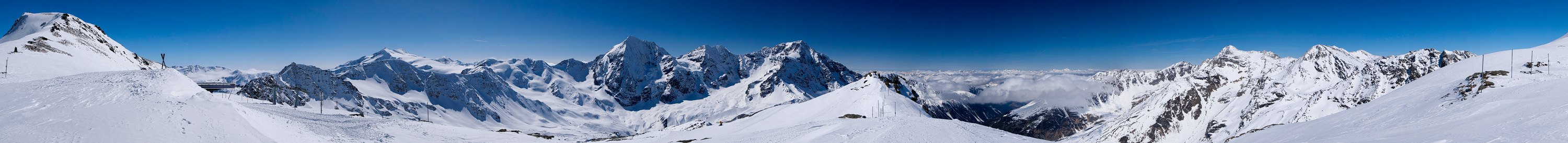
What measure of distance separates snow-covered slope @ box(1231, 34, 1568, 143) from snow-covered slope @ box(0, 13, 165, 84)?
6660 cm

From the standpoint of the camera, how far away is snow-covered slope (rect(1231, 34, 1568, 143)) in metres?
→ 17.4

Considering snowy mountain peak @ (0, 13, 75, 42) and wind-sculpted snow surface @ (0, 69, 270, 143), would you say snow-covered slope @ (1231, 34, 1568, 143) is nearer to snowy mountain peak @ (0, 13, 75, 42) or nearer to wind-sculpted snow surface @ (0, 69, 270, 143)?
wind-sculpted snow surface @ (0, 69, 270, 143)

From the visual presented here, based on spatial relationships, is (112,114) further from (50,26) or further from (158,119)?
(50,26)

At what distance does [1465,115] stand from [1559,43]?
62169 millimetres

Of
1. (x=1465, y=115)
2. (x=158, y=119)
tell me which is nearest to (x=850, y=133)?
(x=1465, y=115)

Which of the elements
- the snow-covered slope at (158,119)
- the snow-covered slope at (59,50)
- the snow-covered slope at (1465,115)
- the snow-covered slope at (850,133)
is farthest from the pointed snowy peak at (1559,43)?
the snow-covered slope at (59,50)

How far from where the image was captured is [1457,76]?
4947cm

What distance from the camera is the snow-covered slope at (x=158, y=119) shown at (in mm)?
16922

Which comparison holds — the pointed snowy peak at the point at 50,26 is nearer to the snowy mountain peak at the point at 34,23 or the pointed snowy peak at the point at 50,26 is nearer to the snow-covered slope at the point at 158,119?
the snowy mountain peak at the point at 34,23

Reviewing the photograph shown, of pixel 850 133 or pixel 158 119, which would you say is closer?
pixel 158 119

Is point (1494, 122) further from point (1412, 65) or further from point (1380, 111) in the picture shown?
point (1412, 65)

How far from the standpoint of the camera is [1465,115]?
23.0 m

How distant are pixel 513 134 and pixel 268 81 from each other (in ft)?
499

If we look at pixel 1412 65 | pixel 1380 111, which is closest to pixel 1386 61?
pixel 1412 65
